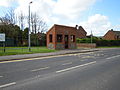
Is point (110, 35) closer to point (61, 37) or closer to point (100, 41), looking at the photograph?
point (100, 41)

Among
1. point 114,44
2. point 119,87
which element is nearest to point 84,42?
point 114,44

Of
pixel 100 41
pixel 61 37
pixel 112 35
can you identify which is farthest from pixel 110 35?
pixel 61 37

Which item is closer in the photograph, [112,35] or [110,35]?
[112,35]

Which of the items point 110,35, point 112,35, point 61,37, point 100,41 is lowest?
point 100,41

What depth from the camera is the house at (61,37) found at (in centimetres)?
2887

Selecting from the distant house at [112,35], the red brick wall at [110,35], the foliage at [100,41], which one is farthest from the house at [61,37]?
the red brick wall at [110,35]

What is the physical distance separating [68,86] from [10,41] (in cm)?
2667

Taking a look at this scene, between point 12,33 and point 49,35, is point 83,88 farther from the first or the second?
point 12,33

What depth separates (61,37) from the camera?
30719 mm

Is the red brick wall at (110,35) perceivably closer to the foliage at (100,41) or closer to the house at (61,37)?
the foliage at (100,41)

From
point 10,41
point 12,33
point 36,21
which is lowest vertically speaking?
point 10,41

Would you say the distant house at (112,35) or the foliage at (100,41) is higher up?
the distant house at (112,35)

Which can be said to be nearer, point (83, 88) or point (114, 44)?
point (83, 88)

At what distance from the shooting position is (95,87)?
5.17 meters
